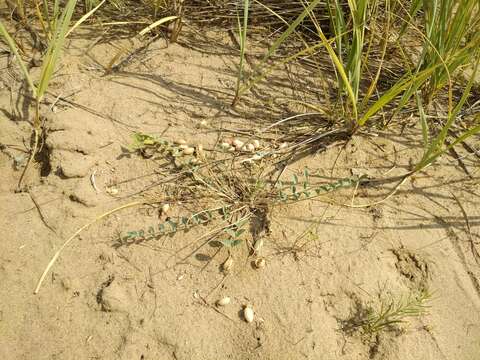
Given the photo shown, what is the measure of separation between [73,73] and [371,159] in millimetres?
1179

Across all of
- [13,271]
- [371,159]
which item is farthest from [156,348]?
[371,159]

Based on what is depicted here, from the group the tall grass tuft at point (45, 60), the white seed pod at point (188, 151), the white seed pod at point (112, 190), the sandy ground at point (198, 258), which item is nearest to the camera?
the sandy ground at point (198, 258)

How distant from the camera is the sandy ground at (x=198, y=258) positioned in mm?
1144

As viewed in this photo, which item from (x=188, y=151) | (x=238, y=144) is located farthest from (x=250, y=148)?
(x=188, y=151)

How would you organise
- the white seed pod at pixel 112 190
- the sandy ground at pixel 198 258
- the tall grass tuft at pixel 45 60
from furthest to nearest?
the white seed pod at pixel 112 190 < the tall grass tuft at pixel 45 60 < the sandy ground at pixel 198 258

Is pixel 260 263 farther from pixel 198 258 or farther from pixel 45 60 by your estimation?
pixel 45 60

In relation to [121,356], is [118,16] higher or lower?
higher

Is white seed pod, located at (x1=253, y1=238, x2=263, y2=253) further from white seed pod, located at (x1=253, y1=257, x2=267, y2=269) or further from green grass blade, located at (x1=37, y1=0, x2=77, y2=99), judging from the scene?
green grass blade, located at (x1=37, y1=0, x2=77, y2=99)

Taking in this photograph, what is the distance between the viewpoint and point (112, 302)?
1162 mm

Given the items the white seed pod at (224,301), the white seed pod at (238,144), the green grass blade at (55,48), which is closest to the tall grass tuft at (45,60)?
the green grass blade at (55,48)

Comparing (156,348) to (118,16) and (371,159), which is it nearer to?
(371,159)

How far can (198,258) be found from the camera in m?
1.28

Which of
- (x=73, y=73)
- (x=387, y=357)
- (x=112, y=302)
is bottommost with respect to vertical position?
(x=387, y=357)

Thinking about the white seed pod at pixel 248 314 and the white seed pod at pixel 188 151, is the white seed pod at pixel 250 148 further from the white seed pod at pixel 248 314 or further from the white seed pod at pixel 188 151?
the white seed pod at pixel 248 314
